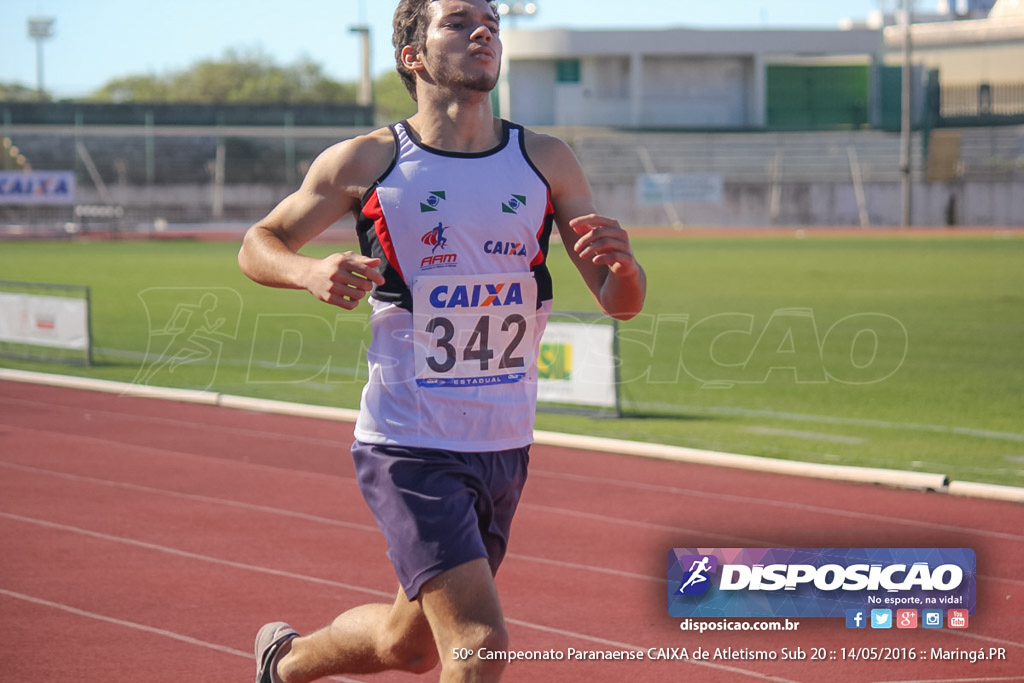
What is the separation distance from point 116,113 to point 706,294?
44.3 meters

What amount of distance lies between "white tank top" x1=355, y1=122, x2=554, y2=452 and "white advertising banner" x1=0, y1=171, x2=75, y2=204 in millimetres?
46679

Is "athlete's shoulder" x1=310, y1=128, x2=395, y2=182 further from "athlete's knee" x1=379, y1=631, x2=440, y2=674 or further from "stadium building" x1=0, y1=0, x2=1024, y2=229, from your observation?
"stadium building" x1=0, y1=0, x2=1024, y2=229

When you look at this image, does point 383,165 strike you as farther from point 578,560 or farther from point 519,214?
point 578,560

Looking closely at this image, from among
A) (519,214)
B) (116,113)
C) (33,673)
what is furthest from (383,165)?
(116,113)

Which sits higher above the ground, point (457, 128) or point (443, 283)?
point (457, 128)

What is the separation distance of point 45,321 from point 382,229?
12.7 m

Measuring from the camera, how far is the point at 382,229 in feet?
11.2

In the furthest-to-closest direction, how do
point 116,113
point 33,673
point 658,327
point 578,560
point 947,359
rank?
point 116,113 < point 658,327 < point 947,359 < point 578,560 < point 33,673

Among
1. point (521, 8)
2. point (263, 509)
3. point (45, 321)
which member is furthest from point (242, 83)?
point (263, 509)

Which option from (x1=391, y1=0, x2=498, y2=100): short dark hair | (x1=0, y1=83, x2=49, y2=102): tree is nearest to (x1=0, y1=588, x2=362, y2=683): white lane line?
(x1=391, y1=0, x2=498, y2=100): short dark hair

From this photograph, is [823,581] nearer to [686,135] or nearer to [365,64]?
[686,135]

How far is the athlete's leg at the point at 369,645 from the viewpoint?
3.43 meters

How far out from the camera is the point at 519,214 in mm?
3430

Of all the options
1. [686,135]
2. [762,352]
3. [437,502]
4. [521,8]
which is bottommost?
[762,352]
